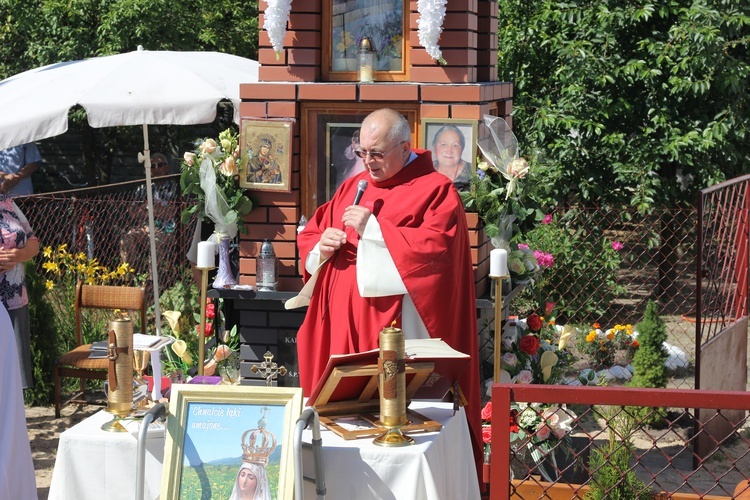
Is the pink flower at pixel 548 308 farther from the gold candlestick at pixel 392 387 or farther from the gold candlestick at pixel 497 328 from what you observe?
the gold candlestick at pixel 392 387

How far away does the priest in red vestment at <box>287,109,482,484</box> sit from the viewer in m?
4.96

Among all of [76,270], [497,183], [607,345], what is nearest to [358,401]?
[497,183]

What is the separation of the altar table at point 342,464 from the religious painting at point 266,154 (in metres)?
2.63

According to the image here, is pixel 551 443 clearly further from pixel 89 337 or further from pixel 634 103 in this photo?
pixel 634 103

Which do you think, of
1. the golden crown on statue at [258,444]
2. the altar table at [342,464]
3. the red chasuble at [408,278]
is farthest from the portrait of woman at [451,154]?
the golden crown on statue at [258,444]

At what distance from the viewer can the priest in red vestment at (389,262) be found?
4957 mm

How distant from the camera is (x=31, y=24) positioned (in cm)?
1253

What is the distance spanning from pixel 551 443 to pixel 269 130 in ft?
7.60

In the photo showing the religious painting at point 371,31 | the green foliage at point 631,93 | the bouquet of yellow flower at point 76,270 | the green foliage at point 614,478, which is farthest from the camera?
the green foliage at point 631,93

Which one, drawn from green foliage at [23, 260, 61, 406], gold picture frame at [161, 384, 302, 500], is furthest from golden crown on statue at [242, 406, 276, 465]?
green foliage at [23, 260, 61, 406]

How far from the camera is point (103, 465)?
3607 mm

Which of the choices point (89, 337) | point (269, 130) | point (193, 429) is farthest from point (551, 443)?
point (89, 337)

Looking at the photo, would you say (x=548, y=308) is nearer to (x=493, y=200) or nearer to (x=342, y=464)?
(x=493, y=200)

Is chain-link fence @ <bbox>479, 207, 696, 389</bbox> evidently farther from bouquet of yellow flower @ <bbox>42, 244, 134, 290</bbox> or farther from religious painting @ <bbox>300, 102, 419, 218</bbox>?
bouquet of yellow flower @ <bbox>42, 244, 134, 290</bbox>
